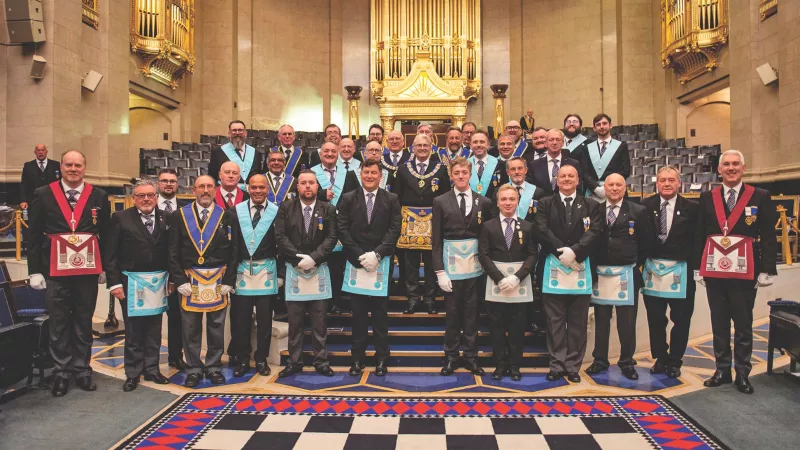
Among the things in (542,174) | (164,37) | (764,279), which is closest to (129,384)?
(542,174)

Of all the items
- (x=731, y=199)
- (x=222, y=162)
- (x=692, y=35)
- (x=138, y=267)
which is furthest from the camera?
(x=692, y=35)

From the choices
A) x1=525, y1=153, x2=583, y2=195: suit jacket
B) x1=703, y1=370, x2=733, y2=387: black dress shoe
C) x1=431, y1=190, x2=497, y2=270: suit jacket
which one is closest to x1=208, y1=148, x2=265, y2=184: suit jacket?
x1=431, y1=190, x2=497, y2=270: suit jacket

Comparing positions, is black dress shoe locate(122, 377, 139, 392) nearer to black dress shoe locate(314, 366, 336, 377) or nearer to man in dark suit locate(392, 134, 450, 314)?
black dress shoe locate(314, 366, 336, 377)

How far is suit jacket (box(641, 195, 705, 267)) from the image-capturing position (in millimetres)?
4328

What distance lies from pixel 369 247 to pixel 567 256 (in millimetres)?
1495

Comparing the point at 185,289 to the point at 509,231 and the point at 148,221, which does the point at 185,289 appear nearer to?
the point at 148,221

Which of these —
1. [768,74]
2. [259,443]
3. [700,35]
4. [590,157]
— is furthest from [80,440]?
[700,35]

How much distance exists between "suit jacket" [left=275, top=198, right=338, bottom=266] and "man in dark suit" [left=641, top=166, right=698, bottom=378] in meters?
2.46

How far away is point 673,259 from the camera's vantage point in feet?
14.3

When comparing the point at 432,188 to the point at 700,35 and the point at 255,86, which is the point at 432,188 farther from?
the point at 255,86

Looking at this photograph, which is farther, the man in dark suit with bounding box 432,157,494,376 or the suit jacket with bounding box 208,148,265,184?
the suit jacket with bounding box 208,148,265,184

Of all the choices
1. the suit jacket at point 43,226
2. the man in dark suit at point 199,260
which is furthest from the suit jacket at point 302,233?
the suit jacket at point 43,226

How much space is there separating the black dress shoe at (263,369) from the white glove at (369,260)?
39.4 inches

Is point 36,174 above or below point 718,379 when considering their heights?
above
